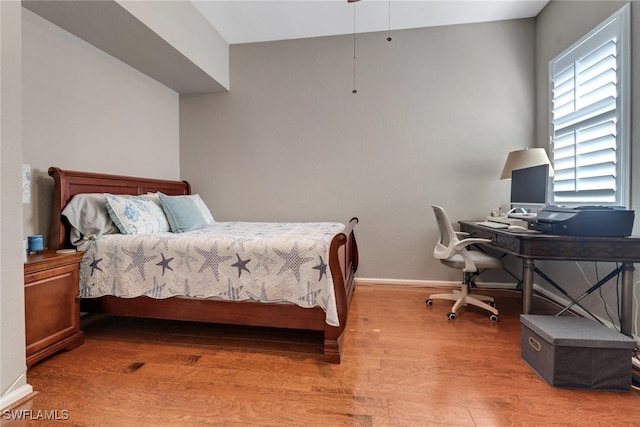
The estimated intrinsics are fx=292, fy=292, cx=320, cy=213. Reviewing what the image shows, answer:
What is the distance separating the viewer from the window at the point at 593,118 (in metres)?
2.07

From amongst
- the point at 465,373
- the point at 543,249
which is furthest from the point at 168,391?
the point at 543,249

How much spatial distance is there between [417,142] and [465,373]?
2.47 meters

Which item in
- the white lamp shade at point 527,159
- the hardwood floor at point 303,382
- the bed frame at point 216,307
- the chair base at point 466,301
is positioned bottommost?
the hardwood floor at point 303,382

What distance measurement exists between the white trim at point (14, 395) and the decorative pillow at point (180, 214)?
1.29m

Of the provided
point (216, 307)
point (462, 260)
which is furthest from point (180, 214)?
point (462, 260)

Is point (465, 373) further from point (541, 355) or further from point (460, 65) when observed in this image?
point (460, 65)

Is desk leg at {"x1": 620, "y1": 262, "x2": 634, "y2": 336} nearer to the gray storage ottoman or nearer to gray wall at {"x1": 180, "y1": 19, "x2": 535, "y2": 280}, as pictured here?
the gray storage ottoman

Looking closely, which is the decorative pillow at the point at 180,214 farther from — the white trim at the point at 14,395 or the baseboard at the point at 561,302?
the baseboard at the point at 561,302

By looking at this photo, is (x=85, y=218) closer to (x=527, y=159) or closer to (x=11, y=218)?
(x=11, y=218)

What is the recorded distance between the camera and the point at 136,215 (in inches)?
92.2

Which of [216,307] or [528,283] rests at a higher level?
[528,283]

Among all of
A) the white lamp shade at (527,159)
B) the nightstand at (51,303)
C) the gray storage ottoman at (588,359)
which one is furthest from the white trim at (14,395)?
the white lamp shade at (527,159)

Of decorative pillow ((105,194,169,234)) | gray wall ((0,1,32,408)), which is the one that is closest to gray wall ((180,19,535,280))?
decorative pillow ((105,194,169,234))

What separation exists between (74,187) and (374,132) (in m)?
2.93
